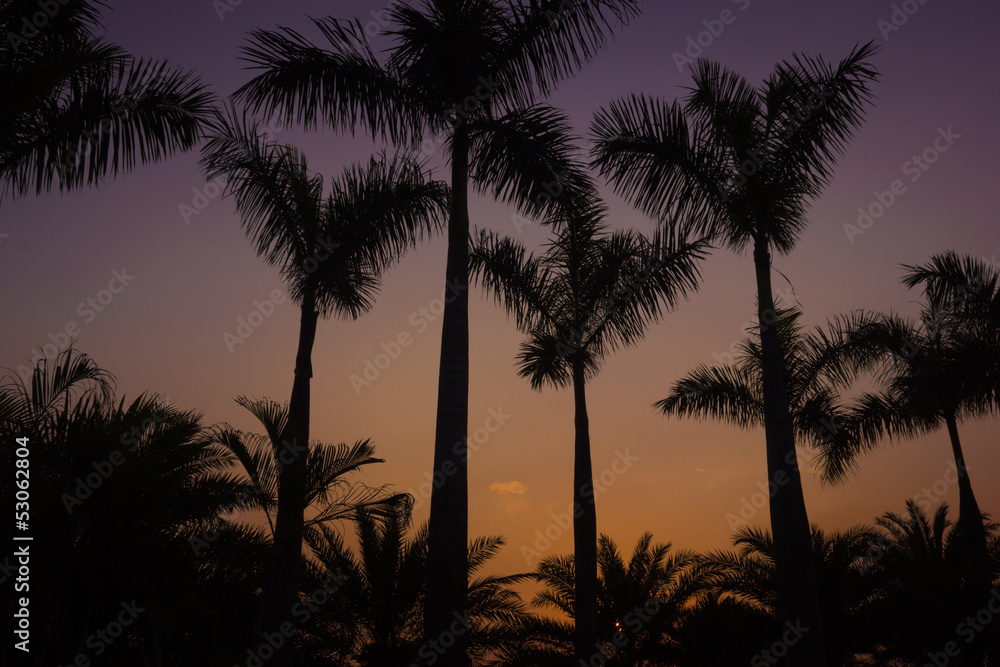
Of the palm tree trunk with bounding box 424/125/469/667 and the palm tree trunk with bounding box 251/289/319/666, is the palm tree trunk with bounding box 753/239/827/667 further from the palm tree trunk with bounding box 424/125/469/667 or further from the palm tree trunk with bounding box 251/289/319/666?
the palm tree trunk with bounding box 251/289/319/666

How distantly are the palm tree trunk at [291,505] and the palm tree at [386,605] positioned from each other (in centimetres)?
580

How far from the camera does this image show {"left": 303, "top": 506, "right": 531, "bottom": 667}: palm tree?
1648 cm

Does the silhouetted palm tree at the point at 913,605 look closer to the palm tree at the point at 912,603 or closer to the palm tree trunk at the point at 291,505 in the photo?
the palm tree at the point at 912,603

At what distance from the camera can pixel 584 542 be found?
12.7 meters

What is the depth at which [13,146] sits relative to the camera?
7.84 meters

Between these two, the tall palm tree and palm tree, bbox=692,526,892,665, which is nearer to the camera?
the tall palm tree

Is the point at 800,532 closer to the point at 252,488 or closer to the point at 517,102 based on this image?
the point at 517,102

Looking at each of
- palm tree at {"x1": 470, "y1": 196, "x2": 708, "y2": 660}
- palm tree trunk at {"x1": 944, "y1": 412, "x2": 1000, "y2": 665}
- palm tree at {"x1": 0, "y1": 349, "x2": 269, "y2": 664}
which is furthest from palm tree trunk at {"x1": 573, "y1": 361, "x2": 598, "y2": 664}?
palm tree trunk at {"x1": 944, "y1": 412, "x2": 1000, "y2": 665}

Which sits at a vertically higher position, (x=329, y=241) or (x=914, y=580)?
(x=914, y=580)

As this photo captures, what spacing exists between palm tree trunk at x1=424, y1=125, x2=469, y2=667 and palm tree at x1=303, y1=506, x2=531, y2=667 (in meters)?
9.11

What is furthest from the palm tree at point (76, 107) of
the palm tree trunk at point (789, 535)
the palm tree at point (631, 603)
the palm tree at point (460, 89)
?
the palm tree at point (631, 603)

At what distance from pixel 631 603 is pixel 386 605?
6.57 meters

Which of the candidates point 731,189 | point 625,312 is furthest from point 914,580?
point 731,189

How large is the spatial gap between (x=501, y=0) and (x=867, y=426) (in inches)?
480
